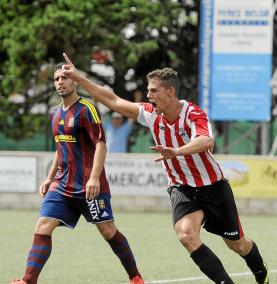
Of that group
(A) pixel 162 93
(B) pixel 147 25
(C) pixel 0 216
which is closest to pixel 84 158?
(A) pixel 162 93

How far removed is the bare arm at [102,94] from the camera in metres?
8.28

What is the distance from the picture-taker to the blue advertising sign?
61.7 ft

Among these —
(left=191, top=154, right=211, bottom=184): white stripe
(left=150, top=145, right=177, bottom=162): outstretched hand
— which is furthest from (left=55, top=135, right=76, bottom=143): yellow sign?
(left=150, top=145, right=177, bottom=162): outstretched hand

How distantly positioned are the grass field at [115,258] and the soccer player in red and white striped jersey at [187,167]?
1448 mm

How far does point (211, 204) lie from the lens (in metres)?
8.55

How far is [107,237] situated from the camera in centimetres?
938

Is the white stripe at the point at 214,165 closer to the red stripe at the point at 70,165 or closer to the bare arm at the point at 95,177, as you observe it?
the bare arm at the point at 95,177

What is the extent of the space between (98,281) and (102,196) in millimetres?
1033

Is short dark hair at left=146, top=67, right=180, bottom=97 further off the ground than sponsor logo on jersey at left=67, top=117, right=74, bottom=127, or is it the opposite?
short dark hair at left=146, top=67, right=180, bottom=97

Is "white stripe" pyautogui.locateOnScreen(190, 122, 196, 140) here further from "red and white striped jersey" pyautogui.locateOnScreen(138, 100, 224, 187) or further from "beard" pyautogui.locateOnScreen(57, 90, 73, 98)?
"beard" pyautogui.locateOnScreen(57, 90, 73, 98)

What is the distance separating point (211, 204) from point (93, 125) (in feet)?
4.00

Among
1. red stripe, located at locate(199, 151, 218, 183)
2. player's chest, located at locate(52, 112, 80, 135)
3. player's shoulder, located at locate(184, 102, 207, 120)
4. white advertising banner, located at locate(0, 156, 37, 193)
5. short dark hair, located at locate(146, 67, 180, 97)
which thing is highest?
short dark hair, located at locate(146, 67, 180, 97)

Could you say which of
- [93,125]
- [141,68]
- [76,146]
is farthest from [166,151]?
[141,68]

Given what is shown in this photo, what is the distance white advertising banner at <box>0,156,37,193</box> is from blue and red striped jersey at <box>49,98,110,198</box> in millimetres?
9223
